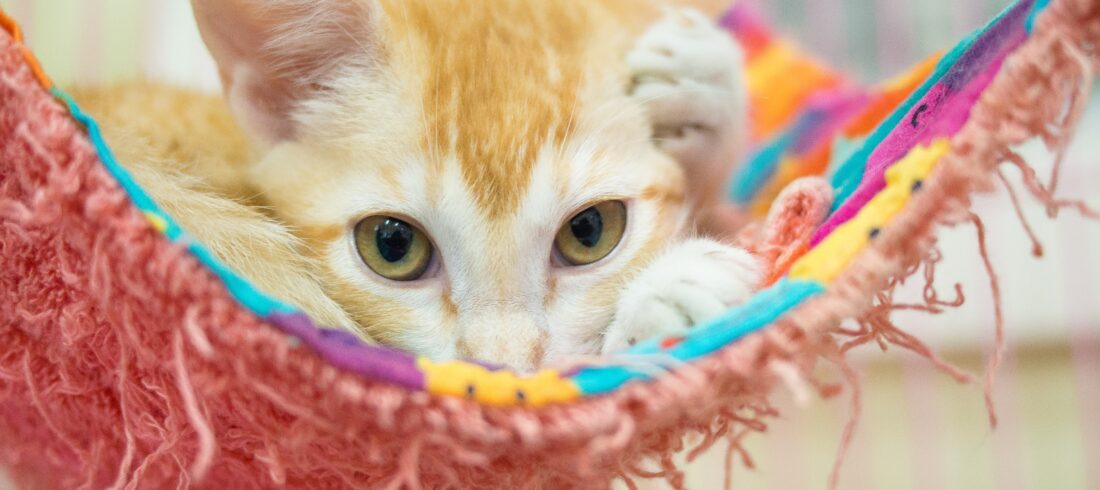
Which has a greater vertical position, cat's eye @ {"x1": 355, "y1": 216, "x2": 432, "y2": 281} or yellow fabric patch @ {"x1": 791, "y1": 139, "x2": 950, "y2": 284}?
yellow fabric patch @ {"x1": 791, "y1": 139, "x2": 950, "y2": 284}

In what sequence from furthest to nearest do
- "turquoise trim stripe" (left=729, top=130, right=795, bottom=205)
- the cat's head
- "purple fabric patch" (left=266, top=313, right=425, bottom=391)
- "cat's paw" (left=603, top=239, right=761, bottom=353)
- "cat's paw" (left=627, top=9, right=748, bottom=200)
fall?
"turquoise trim stripe" (left=729, top=130, right=795, bottom=205) < "cat's paw" (left=627, top=9, right=748, bottom=200) < the cat's head < "cat's paw" (left=603, top=239, right=761, bottom=353) < "purple fabric patch" (left=266, top=313, right=425, bottom=391)

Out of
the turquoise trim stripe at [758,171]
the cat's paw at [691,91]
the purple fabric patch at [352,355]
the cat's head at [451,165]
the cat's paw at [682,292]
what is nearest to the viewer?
the purple fabric patch at [352,355]

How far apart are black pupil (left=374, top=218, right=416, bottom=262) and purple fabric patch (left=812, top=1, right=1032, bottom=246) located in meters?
0.32

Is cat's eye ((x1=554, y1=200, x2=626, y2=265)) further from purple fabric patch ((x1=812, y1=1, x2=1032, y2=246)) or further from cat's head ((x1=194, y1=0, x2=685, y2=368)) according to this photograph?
purple fabric patch ((x1=812, y1=1, x2=1032, y2=246))

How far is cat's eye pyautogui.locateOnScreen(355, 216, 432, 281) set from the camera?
0.67 metres

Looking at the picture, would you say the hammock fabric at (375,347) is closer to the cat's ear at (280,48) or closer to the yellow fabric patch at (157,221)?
the yellow fabric patch at (157,221)

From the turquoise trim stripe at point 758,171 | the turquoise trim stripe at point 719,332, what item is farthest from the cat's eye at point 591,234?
the turquoise trim stripe at point 758,171

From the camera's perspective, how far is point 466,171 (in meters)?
0.66

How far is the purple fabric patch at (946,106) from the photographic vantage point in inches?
20.0

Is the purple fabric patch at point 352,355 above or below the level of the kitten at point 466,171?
below

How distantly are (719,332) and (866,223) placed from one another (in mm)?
117

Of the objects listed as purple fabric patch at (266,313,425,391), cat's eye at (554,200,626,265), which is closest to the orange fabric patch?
purple fabric patch at (266,313,425,391)

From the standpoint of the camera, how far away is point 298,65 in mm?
737

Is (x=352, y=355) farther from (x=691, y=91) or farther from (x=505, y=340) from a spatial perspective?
(x=691, y=91)
